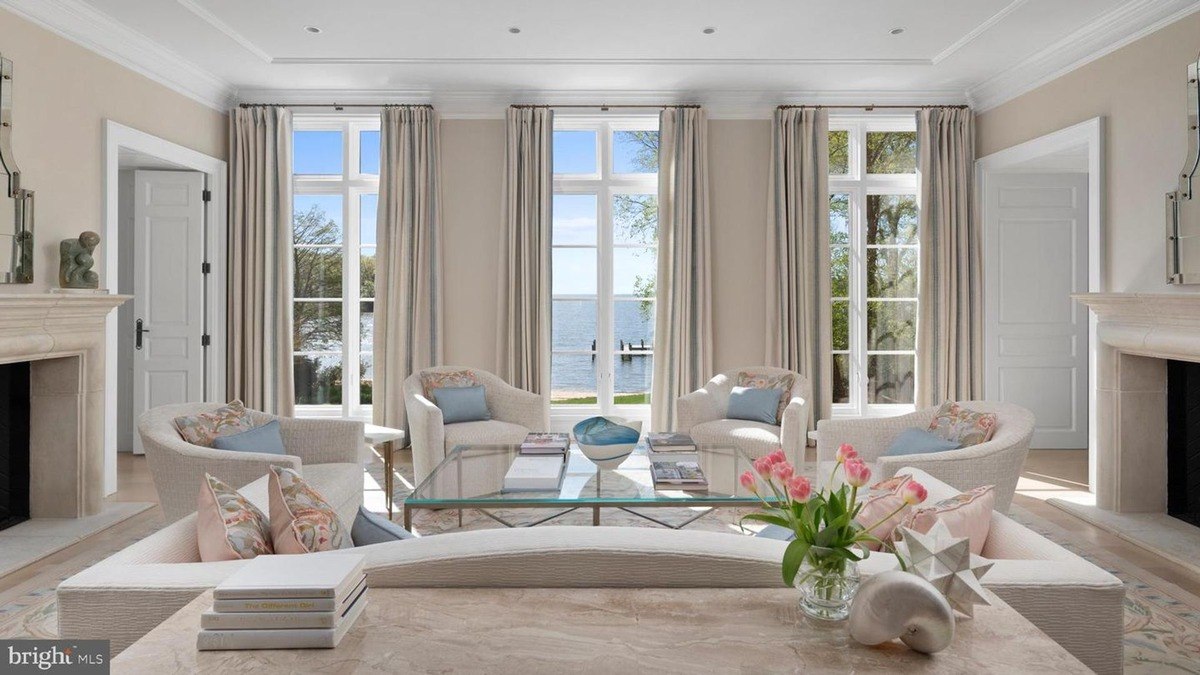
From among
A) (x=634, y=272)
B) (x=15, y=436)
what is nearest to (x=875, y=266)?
(x=634, y=272)

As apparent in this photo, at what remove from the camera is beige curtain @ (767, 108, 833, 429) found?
593 cm

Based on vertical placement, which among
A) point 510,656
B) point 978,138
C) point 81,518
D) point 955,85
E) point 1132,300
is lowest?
point 81,518

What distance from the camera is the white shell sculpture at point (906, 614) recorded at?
3.76 ft

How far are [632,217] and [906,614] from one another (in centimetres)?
528

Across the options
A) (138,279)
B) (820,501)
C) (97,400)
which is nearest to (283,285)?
(138,279)

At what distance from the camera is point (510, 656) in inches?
47.1

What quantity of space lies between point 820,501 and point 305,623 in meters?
0.93

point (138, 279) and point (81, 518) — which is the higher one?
point (138, 279)

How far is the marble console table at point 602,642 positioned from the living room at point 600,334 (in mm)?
11

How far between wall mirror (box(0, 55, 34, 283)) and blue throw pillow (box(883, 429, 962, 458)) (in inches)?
179

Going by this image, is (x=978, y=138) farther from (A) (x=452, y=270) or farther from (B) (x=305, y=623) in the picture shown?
(B) (x=305, y=623)

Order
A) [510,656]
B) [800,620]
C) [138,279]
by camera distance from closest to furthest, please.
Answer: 1. [510,656]
2. [800,620]
3. [138,279]

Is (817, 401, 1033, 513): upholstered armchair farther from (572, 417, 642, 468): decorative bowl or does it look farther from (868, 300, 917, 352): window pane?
(868, 300, 917, 352): window pane

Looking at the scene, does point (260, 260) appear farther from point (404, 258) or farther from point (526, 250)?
point (526, 250)
